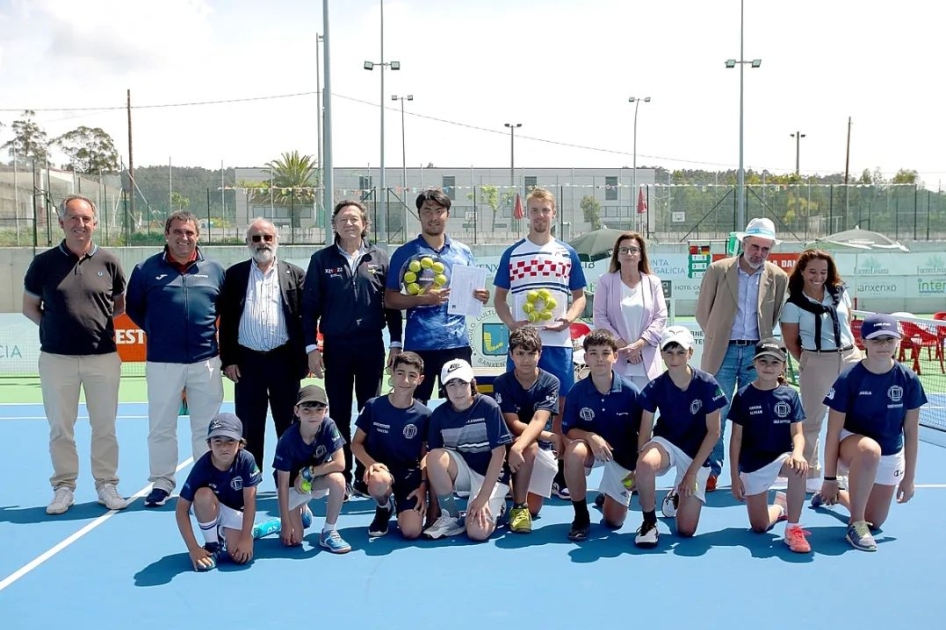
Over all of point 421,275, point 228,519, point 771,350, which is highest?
point 421,275

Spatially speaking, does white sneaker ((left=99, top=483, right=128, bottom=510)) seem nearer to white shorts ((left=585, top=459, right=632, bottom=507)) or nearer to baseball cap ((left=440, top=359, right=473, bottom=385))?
baseball cap ((left=440, top=359, right=473, bottom=385))

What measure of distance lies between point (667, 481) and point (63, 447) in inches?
166

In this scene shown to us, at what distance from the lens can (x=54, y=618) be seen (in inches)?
154

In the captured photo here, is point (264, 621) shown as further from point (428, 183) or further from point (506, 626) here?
point (428, 183)

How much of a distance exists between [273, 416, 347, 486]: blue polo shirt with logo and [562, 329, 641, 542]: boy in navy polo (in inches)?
54.9

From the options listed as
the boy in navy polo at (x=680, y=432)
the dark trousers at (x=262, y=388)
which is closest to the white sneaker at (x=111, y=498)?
the dark trousers at (x=262, y=388)

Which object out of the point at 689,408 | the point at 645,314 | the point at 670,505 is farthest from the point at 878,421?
the point at 645,314

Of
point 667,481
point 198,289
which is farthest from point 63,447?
point 667,481

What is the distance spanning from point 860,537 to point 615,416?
150cm

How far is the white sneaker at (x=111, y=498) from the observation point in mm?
5676

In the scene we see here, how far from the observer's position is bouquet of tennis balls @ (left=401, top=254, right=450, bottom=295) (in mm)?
5746

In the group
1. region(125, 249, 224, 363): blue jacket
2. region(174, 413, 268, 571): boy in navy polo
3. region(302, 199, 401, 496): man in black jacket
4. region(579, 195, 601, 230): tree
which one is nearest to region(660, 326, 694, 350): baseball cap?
region(302, 199, 401, 496): man in black jacket

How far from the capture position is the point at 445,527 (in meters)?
5.07

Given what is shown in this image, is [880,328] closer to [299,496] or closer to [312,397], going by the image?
[312,397]
